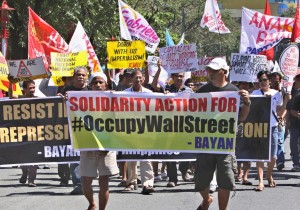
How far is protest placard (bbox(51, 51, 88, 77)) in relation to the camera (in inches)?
556

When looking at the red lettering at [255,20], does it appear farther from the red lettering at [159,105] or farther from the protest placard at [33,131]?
the red lettering at [159,105]

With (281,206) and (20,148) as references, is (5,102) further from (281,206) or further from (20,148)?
(281,206)

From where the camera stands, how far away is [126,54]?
1538 centimetres

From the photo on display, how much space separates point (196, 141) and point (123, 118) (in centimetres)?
90

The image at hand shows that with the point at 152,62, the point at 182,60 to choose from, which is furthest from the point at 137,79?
the point at 152,62

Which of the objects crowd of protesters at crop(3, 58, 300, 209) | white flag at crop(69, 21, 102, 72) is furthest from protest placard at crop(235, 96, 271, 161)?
white flag at crop(69, 21, 102, 72)

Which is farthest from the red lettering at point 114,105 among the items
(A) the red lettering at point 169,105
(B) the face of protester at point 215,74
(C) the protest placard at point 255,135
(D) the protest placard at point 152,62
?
(D) the protest placard at point 152,62

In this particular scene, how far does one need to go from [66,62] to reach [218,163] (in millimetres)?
6224

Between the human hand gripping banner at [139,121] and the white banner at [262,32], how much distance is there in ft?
24.7

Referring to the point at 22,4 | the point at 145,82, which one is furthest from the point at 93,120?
the point at 22,4

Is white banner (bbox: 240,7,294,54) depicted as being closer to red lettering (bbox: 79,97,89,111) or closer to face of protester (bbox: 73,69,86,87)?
face of protester (bbox: 73,69,86,87)

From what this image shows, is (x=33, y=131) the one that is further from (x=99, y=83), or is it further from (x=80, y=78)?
(x=99, y=83)

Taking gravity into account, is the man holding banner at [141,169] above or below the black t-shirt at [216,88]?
below

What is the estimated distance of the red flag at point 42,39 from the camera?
51.0 ft
